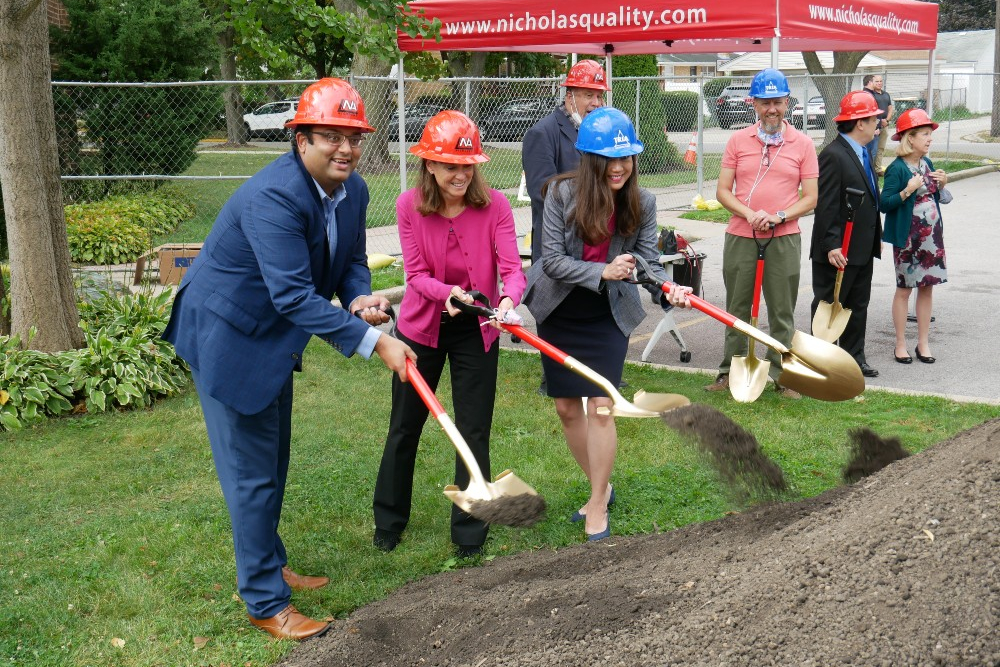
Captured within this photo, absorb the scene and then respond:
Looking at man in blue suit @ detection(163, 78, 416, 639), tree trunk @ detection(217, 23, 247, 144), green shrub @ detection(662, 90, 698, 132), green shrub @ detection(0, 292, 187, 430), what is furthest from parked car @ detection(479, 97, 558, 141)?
tree trunk @ detection(217, 23, 247, 144)

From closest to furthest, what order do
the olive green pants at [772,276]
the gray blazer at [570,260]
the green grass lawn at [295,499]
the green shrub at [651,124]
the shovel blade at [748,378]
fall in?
the green grass lawn at [295,499] → the gray blazer at [570,260] → the shovel blade at [748,378] → the olive green pants at [772,276] → the green shrub at [651,124]

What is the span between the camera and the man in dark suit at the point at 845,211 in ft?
22.5

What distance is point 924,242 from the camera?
7.71 metres

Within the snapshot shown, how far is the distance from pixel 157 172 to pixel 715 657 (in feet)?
44.9

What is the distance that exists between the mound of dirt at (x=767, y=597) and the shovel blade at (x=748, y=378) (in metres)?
1.26

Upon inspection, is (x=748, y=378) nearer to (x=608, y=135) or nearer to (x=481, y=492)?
(x=608, y=135)

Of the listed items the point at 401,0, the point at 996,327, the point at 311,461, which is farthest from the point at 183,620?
the point at 996,327

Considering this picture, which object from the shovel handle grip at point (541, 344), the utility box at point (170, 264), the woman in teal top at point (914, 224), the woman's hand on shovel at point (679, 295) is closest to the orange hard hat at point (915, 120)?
the woman in teal top at point (914, 224)

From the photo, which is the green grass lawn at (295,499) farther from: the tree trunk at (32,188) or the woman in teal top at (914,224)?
the woman in teal top at (914,224)

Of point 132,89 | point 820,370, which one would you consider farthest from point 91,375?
point 132,89

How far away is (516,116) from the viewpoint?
46.1ft

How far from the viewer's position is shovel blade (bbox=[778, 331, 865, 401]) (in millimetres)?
4566

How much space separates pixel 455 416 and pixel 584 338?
0.68 m

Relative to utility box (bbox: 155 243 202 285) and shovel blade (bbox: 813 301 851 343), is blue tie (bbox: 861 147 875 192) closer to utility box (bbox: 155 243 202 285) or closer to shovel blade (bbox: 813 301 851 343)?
shovel blade (bbox: 813 301 851 343)
